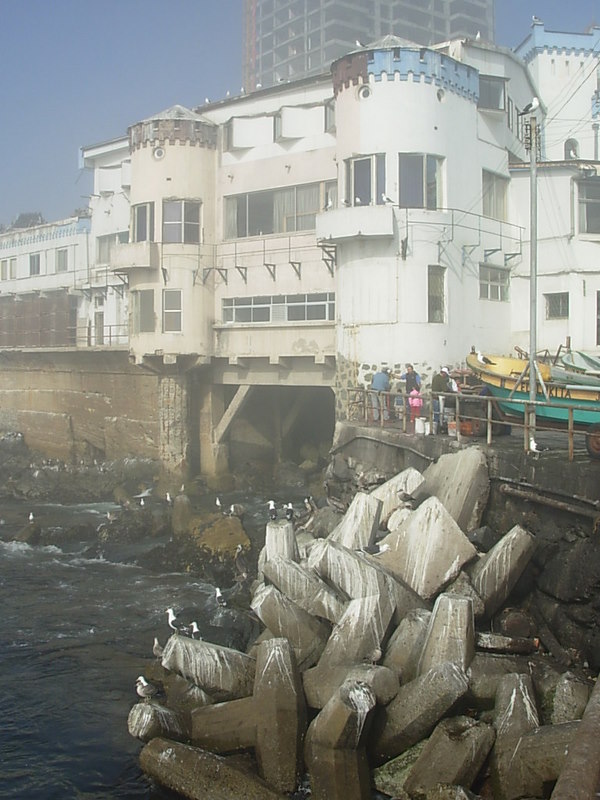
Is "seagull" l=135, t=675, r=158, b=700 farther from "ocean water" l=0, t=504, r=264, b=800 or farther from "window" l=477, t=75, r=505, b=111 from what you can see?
"window" l=477, t=75, r=505, b=111

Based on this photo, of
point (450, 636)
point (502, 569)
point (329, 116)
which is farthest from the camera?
point (329, 116)

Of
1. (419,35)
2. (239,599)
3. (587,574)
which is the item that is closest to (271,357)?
(239,599)

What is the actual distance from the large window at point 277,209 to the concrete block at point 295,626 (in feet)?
57.7

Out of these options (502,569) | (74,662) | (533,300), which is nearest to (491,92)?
(533,300)

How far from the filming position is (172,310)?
2767 cm

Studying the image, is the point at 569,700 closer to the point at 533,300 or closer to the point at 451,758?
the point at 451,758

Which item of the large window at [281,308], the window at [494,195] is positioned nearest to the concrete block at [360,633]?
the large window at [281,308]

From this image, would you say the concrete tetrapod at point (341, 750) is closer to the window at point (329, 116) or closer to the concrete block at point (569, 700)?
the concrete block at point (569, 700)

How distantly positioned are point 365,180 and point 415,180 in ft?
4.76

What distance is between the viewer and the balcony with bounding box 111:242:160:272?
27391 millimetres

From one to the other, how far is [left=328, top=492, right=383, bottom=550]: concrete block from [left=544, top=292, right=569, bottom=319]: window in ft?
44.4

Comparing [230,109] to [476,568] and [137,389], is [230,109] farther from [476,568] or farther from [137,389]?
[476,568]

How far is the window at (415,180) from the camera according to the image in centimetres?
2238

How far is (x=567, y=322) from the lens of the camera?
24.4m
